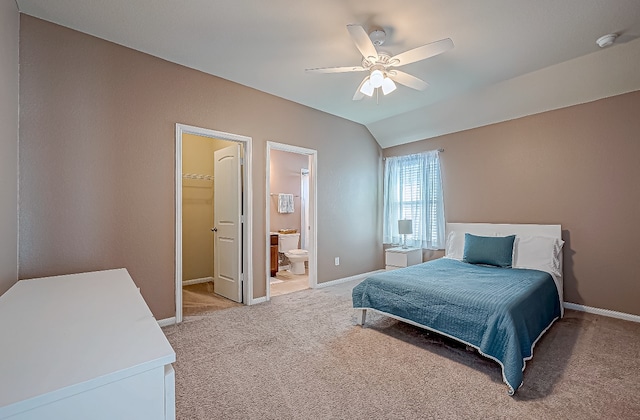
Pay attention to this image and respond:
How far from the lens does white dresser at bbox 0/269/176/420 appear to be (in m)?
0.73

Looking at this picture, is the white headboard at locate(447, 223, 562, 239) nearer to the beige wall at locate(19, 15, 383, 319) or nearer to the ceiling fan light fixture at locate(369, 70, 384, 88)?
the ceiling fan light fixture at locate(369, 70, 384, 88)

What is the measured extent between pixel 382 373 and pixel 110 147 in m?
2.97

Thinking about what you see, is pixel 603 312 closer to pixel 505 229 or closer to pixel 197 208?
pixel 505 229

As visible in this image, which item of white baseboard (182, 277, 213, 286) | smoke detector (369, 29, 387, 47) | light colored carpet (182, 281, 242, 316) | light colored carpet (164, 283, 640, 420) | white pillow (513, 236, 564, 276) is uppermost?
smoke detector (369, 29, 387, 47)

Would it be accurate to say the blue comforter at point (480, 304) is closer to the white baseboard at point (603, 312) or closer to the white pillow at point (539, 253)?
the white pillow at point (539, 253)

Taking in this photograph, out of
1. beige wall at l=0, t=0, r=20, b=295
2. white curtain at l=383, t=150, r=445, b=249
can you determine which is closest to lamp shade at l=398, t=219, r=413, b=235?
white curtain at l=383, t=150, r=445, b=249

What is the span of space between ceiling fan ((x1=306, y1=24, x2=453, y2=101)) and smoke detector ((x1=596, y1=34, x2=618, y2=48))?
1478 mm

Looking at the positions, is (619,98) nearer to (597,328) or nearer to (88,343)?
(597,328)

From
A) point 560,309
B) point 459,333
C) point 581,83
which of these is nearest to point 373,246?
point 560,309

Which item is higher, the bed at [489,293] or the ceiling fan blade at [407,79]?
the ceiling fan blade at [407,79]

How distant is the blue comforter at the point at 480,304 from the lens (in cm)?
201

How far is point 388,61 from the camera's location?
2.37 m

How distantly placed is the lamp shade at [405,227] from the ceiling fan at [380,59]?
2448mm

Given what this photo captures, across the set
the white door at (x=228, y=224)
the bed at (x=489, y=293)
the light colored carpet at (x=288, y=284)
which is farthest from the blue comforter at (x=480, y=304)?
the white door at (x=228, y=224)
